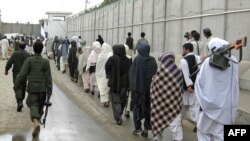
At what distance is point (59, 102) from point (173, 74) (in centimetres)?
710

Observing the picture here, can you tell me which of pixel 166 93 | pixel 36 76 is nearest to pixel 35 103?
pixel 36 76

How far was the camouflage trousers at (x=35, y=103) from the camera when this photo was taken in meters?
10.4

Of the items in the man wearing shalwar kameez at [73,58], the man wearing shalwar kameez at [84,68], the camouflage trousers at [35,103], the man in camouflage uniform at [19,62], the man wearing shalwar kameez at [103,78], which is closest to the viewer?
the camouflage trousers at [35,103]

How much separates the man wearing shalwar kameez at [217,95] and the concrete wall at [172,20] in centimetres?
753

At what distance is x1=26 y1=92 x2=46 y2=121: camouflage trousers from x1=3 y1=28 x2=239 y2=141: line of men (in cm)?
31

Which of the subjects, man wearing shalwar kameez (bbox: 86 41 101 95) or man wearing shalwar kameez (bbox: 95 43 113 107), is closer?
man wearing shalwar kameez (bbox: 95 43 113 107)

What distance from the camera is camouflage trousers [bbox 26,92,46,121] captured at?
10.4 meters

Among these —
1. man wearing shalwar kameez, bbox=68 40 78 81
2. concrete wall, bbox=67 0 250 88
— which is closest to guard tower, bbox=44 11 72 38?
concrete wall, bbox=67 0 250 88

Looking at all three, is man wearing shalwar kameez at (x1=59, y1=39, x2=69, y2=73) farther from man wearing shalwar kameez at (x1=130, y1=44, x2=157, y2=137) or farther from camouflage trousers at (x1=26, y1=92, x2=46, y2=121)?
man wearing shalwar kameez at (x1=130, y1=44, x2=157, y2=137)

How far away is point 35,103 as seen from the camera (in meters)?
10.6

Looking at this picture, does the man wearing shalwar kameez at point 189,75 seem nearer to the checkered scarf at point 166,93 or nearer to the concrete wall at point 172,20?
the checkered scarf at point 166,93

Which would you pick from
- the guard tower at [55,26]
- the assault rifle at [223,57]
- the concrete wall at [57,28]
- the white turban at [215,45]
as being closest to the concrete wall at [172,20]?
the white turban at [215,45]

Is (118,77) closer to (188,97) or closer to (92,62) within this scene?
(188,97)

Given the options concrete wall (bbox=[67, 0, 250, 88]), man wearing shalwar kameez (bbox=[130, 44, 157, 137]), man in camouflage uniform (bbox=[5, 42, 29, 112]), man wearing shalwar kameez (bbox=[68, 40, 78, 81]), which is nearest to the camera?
man wearing shalwar kameez (bbox=[130, 44, 157, 137])
